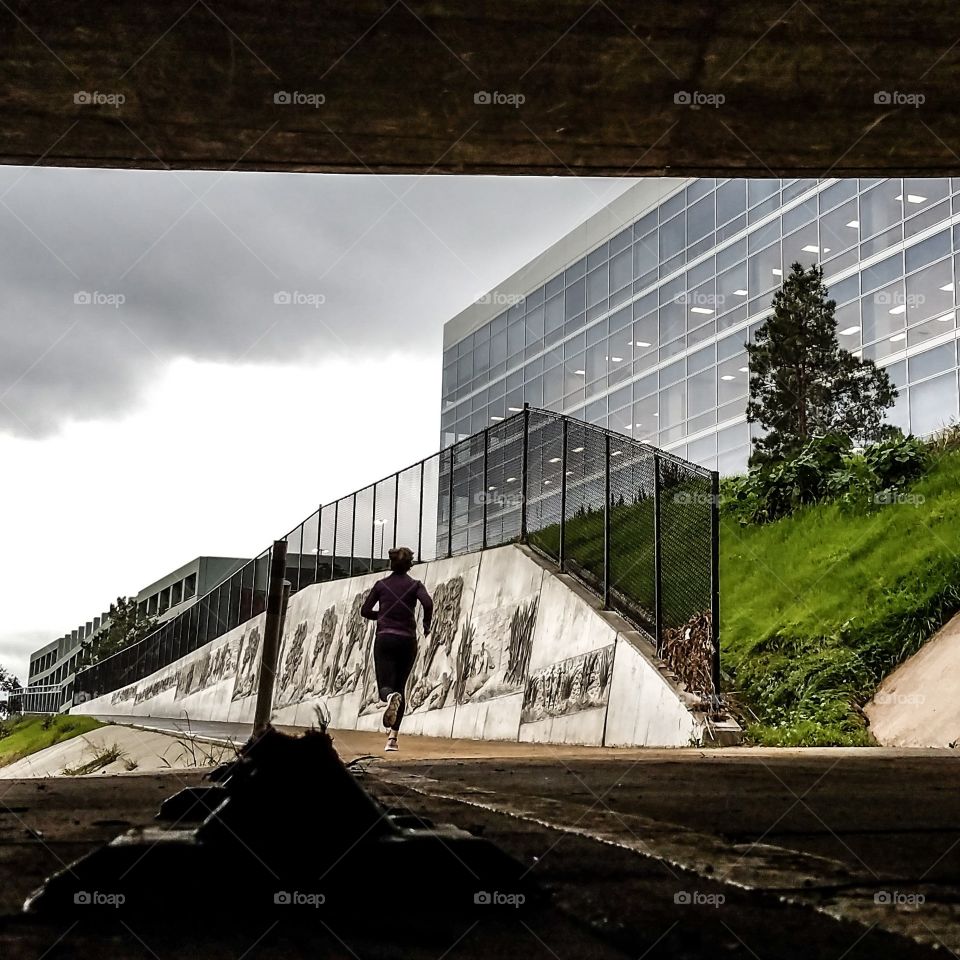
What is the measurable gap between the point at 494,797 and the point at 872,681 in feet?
26.3

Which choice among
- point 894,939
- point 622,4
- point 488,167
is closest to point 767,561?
point 488,167

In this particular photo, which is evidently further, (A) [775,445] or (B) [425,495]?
(A) [775,445]

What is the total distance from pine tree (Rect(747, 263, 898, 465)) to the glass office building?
2.87 ft

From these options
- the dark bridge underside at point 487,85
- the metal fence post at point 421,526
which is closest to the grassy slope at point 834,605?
the dark bridge underside at point 487,85

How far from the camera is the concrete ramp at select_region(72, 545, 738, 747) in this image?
37.2ft

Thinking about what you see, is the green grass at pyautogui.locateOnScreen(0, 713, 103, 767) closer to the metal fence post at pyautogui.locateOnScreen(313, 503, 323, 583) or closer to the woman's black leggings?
the metal fence post at pyautogui.locateOnScreen(313, 503, 323, 583)

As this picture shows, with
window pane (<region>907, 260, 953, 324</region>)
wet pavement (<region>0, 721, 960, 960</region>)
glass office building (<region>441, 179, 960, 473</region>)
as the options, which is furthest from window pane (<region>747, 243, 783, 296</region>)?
wet pavement (<region>0, 721, 960, 960</region>)

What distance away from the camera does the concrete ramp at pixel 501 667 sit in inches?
447

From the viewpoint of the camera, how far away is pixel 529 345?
46.2 m

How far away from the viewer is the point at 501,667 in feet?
48.2

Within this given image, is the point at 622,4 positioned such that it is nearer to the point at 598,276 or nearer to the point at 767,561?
the point at 767,561

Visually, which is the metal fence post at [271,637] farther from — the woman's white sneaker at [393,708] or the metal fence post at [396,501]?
the metal fence post at [396,501]

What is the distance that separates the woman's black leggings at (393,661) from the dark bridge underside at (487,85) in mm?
5018

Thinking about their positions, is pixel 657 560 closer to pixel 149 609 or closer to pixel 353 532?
pixel 353 532
